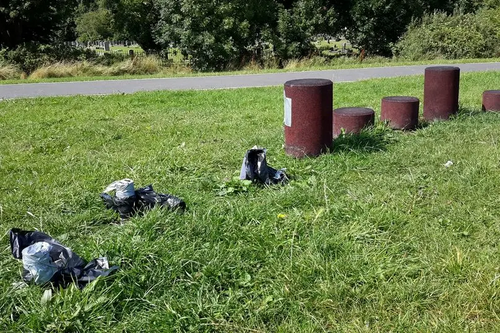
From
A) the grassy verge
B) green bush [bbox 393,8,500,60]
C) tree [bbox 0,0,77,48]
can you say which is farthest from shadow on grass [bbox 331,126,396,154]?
tree [bbox 0,0,77,48]

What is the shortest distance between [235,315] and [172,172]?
2.95 metres

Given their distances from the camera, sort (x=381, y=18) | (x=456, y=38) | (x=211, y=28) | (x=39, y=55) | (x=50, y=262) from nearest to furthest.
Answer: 1. (x=50, y=262)
2. (x=39, y=55)
3. (x=456, y=38)
4. (x=211, y=28)
5. (x=381, y=18)

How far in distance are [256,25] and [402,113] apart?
22178 mm

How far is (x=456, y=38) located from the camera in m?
25.5

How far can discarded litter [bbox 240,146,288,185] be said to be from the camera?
5.03m

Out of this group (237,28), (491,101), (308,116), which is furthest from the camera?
(237,28)

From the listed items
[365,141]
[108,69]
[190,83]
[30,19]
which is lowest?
[108,69]

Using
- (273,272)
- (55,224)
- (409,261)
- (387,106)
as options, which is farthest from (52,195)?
(387,106)

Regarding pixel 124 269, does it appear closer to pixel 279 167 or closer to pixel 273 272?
pixel 273 272

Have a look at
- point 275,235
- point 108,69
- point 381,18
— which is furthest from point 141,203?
point 381,18

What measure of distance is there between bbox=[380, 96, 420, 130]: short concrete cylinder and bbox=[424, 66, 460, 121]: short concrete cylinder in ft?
2.16

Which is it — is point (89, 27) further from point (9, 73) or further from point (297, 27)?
point (9, 73)

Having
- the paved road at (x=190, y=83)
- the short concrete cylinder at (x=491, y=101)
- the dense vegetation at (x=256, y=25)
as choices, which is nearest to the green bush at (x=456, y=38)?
the dense vegetation at (x=256, y=25)

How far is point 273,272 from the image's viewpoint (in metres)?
3.38
